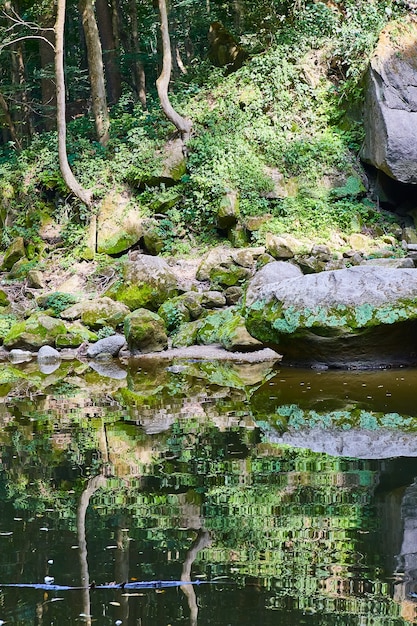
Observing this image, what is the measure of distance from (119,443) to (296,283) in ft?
15.8

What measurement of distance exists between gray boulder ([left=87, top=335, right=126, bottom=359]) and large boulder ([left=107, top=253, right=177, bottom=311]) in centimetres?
152

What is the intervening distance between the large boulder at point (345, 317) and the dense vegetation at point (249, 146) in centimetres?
619

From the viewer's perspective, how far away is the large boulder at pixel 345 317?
1012 cm

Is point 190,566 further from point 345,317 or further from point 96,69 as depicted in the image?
point 96,69

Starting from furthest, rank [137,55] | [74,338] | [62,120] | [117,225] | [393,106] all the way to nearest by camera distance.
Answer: [137,55] → [62,120] → [117,225] → [393,106] → [74,338]

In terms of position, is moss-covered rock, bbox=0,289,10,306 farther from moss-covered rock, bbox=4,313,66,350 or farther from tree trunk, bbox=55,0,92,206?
tree trunk, bbox=55,0,92,206

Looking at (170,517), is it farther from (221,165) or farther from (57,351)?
(221,165)

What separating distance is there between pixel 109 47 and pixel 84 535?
22.7 meters

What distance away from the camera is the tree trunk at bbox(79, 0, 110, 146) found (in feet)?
63.6

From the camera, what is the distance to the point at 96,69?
64.6 feet

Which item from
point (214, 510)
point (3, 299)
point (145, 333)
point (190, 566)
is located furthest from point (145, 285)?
point (190, 566)

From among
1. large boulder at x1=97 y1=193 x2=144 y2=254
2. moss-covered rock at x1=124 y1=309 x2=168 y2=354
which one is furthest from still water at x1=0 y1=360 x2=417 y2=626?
large boulder at x1=97 y1=193 x2=144 y2=254

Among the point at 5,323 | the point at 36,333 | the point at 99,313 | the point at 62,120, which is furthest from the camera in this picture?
the point at 62,120

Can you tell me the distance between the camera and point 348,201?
1783 centimetres
